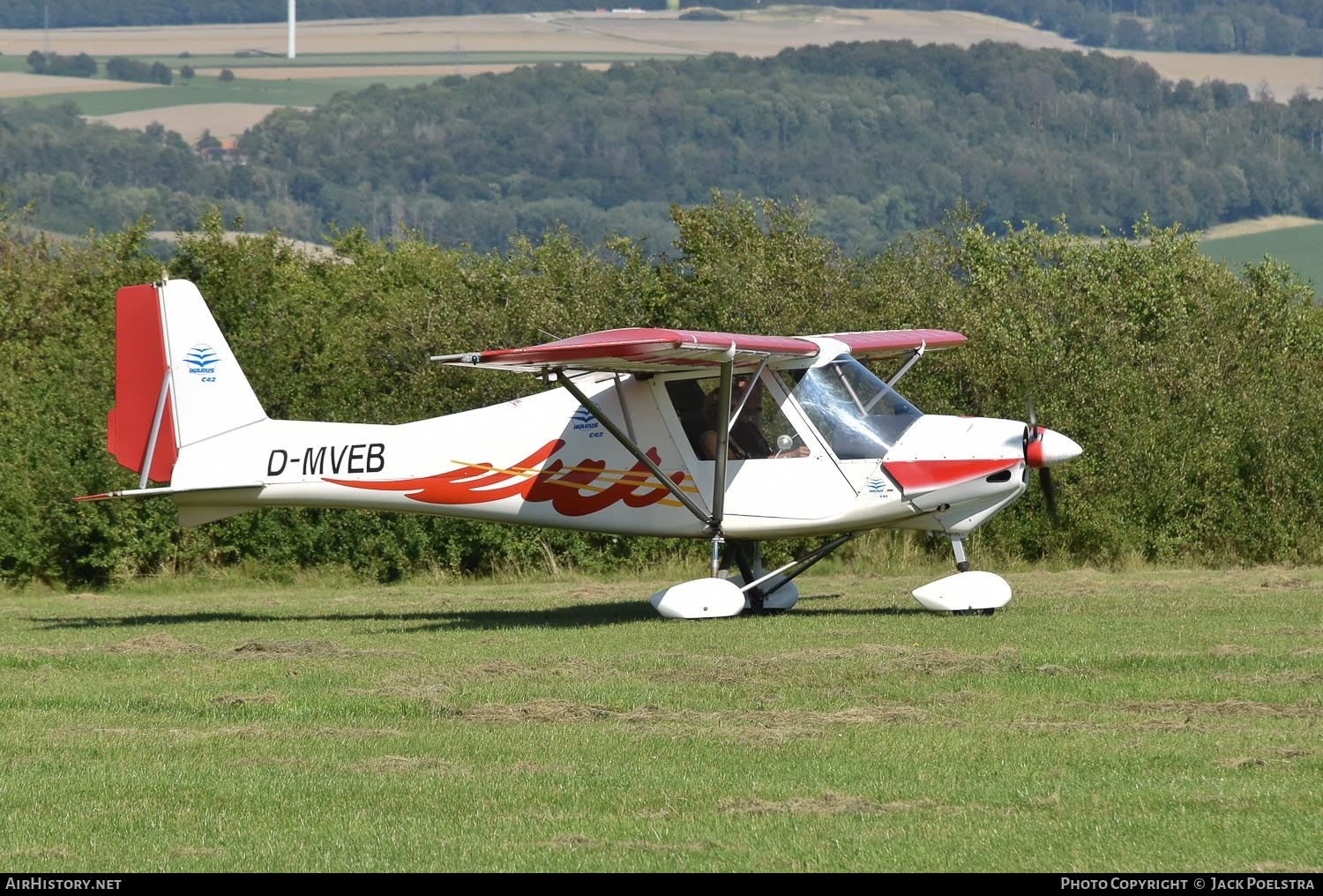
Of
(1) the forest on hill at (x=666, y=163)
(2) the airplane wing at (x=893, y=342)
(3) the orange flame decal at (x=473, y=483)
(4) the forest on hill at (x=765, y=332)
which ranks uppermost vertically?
(2) the airplane wing at (x=893, y=342)

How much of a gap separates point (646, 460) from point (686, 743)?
626 centimetres

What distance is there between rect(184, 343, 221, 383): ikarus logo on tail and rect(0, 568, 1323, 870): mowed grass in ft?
8.81

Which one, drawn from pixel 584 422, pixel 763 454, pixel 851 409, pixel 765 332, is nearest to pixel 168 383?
pixel 584 422

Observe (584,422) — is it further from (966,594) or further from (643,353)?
(966,594)

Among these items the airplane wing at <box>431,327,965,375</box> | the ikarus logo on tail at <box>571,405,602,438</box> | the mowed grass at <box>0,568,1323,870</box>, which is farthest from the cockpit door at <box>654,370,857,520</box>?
the mowed grass at <box>0,568,1323,870</box>

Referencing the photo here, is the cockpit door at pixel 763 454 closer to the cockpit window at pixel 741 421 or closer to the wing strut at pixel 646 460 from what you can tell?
the cockpit window at pixel 741 421

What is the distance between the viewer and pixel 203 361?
57.6 ft

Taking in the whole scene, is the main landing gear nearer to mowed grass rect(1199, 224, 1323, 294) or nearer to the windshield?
the windshield

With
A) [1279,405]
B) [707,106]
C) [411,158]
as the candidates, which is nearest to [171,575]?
[1279,405]

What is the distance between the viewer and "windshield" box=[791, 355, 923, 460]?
1569cm

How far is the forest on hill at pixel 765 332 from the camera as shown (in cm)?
2328

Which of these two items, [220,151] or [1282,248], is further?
[220,151]

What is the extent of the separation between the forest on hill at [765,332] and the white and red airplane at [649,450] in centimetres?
693

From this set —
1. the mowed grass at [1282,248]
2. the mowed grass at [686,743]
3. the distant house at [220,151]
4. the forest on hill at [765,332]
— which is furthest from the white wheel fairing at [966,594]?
the distant house at [220,151]
